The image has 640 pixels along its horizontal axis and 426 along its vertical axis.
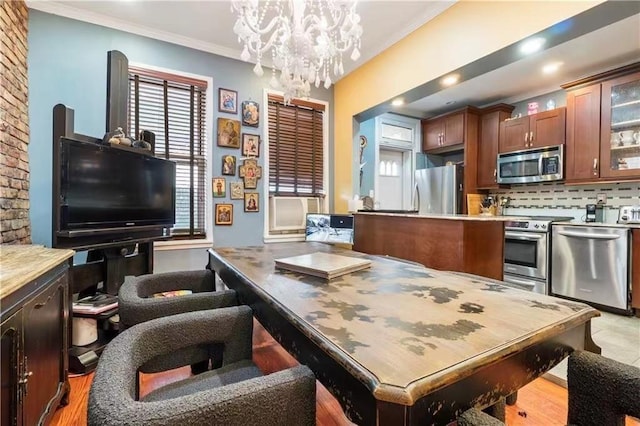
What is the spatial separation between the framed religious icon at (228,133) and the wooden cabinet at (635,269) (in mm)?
4120

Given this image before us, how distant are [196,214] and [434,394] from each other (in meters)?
3.16

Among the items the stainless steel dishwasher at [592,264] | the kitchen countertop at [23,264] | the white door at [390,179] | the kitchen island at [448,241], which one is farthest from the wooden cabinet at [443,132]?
the kitchen countertop at [23,264]

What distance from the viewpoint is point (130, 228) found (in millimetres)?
2406

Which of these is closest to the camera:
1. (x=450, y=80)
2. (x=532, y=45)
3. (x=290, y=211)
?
(x=532, y=45)

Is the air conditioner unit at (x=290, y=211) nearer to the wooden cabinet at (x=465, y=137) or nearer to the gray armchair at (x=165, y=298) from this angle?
the gray armchair at (x=165, y=298)

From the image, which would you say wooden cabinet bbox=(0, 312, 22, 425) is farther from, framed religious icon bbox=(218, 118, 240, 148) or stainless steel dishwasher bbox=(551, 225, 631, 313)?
stainless steel dishwasher bbox=(551, 225, 631, 313)

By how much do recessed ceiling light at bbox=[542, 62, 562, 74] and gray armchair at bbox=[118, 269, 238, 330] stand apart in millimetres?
4169

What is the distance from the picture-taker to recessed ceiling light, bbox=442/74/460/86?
8.55 feet

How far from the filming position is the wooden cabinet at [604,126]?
319 cm

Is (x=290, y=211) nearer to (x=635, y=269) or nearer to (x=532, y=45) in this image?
(x=532, y=45)

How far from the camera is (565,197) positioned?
4020 millimetres

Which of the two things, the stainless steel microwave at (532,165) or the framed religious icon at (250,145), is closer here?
the framed religious icon at (250,145)

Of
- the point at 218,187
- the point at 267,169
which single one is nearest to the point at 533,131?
the point at 267,169

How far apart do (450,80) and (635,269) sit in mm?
2582
